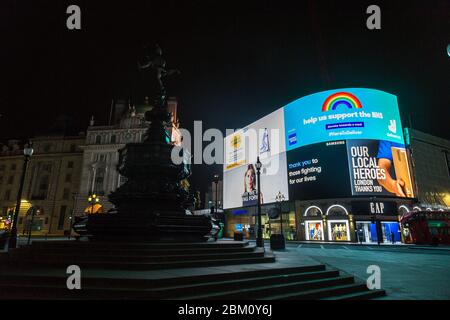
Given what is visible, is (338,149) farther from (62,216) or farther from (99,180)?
(62,216)

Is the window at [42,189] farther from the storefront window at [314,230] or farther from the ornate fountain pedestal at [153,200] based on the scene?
the ornate fountain pedestal at [153,200]

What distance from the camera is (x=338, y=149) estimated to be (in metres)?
40.6

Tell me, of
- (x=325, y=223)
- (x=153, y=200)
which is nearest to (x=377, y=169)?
(x=325, y=223)

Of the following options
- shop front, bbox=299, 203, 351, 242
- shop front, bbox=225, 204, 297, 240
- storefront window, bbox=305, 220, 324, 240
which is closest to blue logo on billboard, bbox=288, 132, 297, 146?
shop front, bbox=299, 203, 351, 242

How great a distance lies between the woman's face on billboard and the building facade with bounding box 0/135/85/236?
122ft

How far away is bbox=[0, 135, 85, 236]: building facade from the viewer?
54031 millimetres

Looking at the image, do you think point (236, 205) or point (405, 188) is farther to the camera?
point (236, 205)

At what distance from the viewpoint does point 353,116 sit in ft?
136

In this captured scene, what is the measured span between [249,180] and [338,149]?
67.2ft

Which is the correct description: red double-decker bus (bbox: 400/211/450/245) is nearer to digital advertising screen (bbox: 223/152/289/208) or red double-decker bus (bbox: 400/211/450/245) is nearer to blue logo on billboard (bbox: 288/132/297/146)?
digital advertising screen (bbox: 223/152/289/208)

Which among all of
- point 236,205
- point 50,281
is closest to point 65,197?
point 236,205

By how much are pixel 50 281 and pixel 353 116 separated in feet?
146

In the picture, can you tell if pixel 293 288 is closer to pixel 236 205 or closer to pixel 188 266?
pixel 188 266

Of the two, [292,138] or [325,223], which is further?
[292,138]
